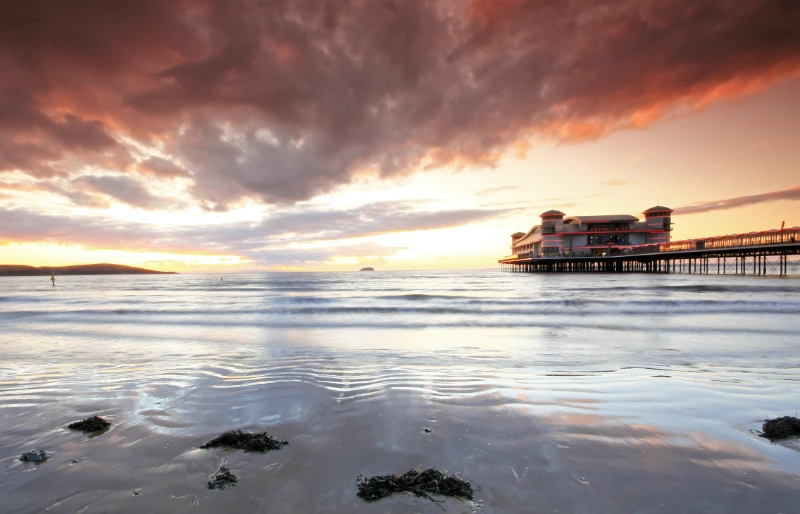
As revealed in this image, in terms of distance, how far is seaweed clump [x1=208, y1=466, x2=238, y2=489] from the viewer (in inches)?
122

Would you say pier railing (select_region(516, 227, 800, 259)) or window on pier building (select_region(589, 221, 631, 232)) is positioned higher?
window on pier building (select_region(589, 221, 631, 232))

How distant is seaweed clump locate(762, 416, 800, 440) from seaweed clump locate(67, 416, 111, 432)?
25.8 ft

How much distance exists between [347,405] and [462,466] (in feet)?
7.50

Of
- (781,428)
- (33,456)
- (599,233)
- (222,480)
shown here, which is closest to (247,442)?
(222,480)

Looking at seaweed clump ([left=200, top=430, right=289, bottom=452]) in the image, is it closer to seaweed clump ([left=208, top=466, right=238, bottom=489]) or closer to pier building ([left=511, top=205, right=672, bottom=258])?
seaweed clump ([left=208, top=466, right=238, bottom=489])

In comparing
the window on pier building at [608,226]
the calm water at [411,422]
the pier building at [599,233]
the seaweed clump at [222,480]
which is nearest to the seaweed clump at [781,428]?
the calm water at [411,422]

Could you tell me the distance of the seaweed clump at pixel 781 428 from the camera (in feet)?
12.7

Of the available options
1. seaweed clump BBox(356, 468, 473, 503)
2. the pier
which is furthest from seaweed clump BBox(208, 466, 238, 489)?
the pier

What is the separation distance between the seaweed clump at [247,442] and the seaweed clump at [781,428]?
17.8 ft

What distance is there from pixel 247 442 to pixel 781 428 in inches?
235

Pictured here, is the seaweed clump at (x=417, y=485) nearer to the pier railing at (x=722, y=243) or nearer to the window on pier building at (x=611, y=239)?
the pier railing at (x=722, y=243)

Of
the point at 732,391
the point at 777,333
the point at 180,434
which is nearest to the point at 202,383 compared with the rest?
the point at 180,434

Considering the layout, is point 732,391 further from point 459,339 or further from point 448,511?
point 459,339

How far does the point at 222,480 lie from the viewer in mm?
3146
